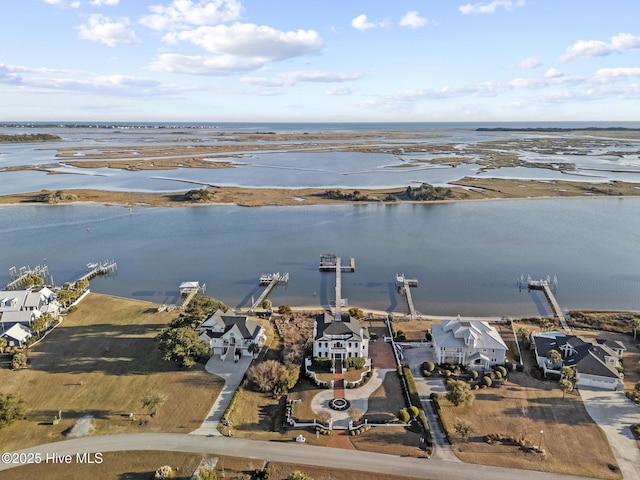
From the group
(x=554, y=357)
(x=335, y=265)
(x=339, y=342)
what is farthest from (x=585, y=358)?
(x=335, y=265)

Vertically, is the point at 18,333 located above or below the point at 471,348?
below

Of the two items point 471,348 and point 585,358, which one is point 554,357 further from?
point 471,348

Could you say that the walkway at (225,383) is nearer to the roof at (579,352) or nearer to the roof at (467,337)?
the roof at (467,337)

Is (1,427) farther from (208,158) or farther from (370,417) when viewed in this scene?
(208,158)

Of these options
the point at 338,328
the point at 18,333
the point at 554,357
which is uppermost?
the point at 338,328

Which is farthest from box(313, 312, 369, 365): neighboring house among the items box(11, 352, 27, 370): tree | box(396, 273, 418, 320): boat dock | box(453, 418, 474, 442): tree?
box(11, 352, 27, 370): tree

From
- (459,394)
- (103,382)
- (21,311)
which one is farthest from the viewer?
(21,311)

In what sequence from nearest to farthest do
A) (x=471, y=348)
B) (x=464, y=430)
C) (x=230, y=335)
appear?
(x=464, y=430) < (x=471, y=348) < (x=230, y=335)

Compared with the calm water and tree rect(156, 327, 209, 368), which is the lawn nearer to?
the calm water

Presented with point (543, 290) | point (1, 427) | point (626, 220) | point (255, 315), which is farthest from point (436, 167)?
point (1, 427)
